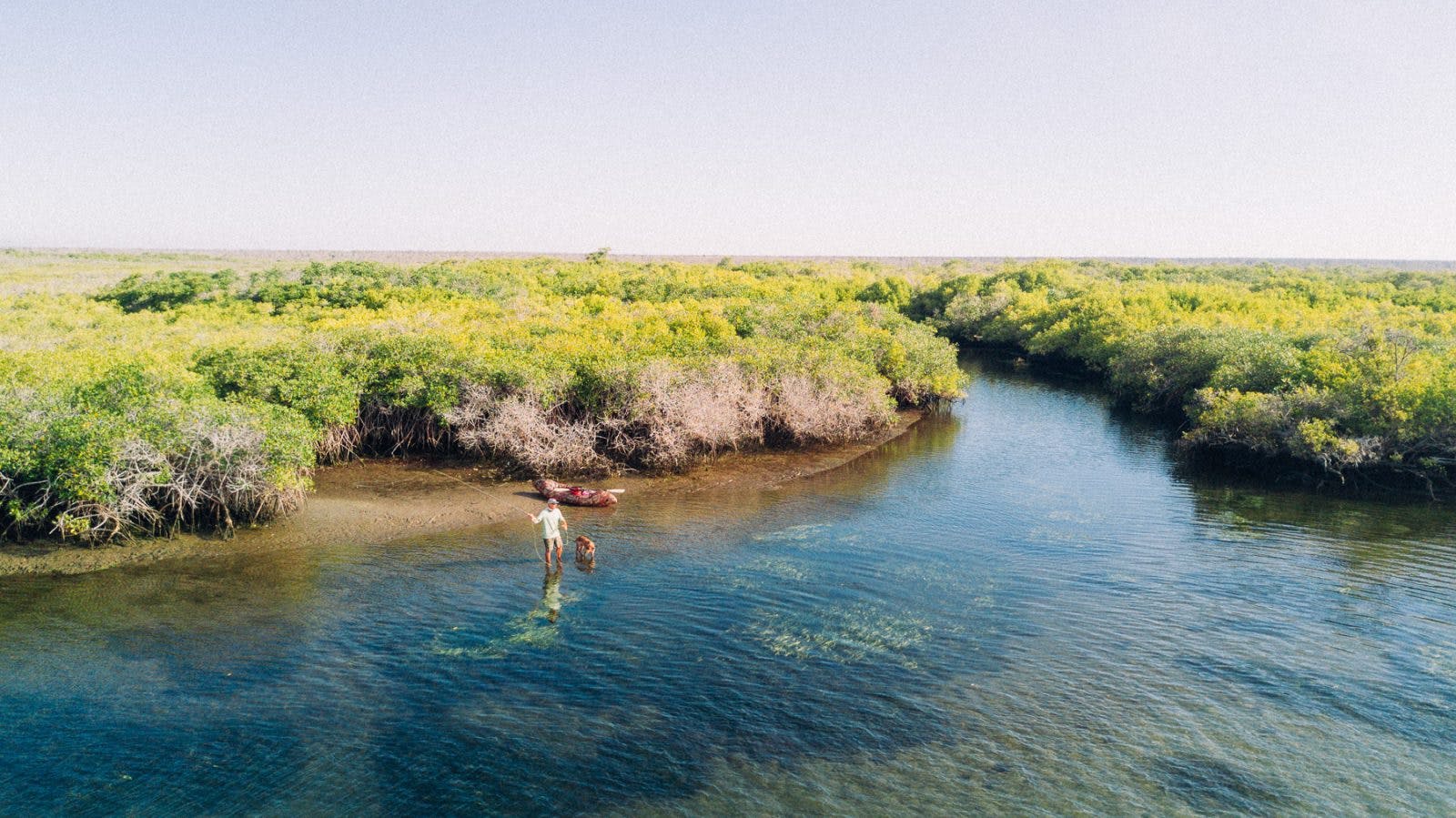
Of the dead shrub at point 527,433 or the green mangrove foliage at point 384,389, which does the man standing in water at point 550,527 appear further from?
the dead shrub at point 527,433

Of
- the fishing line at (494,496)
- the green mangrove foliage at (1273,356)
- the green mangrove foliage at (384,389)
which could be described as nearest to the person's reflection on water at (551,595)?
the fishing line at (494,496)

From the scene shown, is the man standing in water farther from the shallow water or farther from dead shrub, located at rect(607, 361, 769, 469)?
dead shrub, located at rect(607, 361, 769, 469)

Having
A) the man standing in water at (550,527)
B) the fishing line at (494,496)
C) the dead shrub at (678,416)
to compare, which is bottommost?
the fishing line at (494,496)

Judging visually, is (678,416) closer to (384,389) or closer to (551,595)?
(384,389)

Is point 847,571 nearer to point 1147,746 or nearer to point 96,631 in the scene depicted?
point 1147,746

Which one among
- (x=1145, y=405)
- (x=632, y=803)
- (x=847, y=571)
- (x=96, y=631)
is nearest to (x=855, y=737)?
(x=632, y=803)

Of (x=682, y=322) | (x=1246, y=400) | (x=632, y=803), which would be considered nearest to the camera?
(x=632, y=803)

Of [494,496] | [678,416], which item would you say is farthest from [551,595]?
[678,416]
